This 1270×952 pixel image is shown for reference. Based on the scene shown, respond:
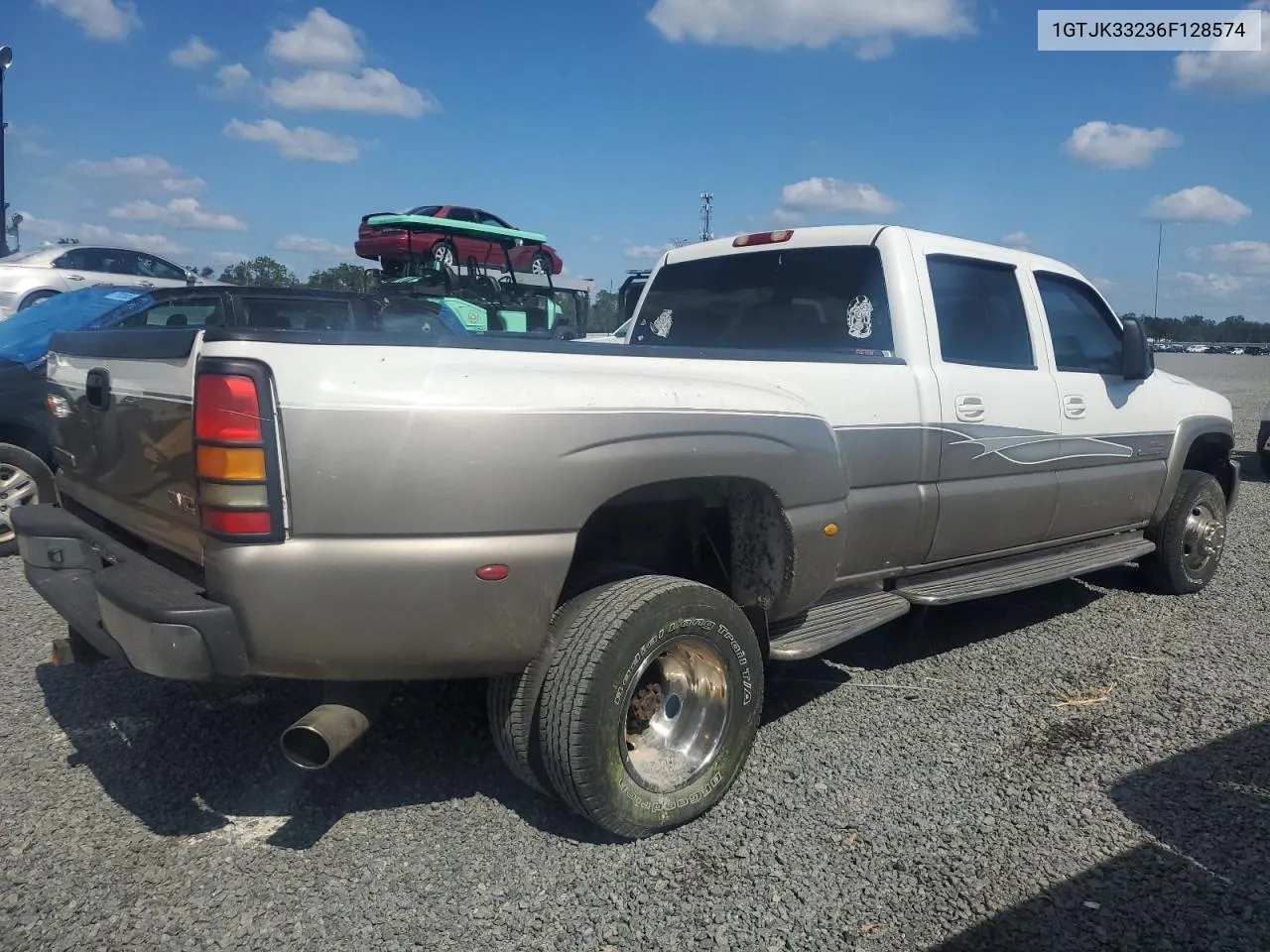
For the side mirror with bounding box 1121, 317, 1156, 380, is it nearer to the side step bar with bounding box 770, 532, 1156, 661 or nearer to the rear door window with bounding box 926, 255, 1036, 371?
the rear door window with bounding box 926, 255, 1036, 371

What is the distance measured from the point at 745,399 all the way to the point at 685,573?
0.82 metres

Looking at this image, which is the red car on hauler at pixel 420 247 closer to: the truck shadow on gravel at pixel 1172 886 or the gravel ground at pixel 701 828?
the gravel ground at pixel 701 828

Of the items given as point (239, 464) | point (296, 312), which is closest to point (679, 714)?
point (239, 464)

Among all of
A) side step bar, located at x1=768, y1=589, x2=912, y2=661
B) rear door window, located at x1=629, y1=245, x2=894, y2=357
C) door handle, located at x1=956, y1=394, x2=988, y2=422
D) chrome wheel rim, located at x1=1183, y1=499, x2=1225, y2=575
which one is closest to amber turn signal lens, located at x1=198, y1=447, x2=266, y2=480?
side step bar, located at x1=768, y1=589, x2=912, y2=661

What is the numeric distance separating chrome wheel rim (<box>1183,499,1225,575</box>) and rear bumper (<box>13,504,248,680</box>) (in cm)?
532

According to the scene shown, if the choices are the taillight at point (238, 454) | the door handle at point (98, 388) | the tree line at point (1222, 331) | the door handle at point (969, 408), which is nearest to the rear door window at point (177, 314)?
the door handle at point (98, 388)

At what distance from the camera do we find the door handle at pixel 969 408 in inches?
160

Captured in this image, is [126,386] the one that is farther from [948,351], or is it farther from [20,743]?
[948,351]

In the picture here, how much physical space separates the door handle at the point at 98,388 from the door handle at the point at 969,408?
3174 millimetres

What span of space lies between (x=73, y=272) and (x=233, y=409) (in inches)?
549

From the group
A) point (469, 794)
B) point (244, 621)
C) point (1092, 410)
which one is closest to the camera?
point (244, 621)

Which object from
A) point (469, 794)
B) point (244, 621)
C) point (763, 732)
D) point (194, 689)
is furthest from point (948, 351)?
point (194, 689)

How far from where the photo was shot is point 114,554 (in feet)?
10.1

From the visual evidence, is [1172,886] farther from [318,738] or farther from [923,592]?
[318,738]
